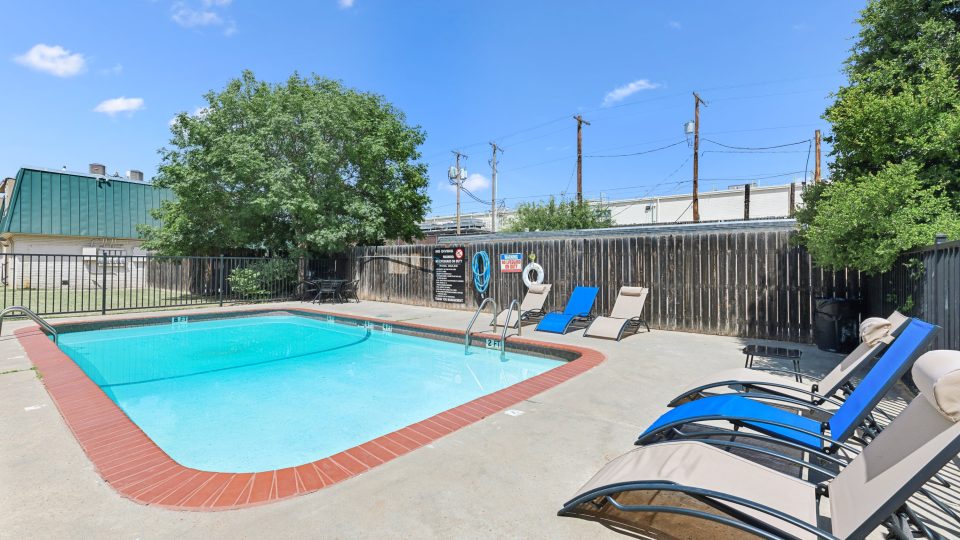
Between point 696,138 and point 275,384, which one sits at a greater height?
point 696,138

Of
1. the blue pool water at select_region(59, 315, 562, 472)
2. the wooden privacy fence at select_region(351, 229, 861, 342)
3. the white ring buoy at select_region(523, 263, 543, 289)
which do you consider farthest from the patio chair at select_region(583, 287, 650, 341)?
the white ring buoy at select_region(523, 263, 543, 289)

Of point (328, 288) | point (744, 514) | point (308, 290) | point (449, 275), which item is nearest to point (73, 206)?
point (308, 290)

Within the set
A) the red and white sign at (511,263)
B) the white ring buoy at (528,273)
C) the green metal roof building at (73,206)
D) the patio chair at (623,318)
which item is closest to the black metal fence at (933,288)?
the patio chair at (623,318)

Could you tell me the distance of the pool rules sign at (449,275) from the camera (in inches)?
484

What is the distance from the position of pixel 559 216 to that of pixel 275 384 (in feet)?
69.9

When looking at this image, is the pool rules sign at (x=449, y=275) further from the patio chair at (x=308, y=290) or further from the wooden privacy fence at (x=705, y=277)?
the patio chair at (x=308, y=290)

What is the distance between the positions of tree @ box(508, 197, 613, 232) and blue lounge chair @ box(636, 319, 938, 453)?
21967mm

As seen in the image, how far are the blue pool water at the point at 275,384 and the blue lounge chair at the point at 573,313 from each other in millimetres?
1193

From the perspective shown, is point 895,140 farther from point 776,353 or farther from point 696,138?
point 696,138

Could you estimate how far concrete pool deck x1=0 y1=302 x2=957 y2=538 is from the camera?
6.74ft

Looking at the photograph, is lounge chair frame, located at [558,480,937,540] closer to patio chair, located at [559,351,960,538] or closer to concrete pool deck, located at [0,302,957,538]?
patio chair, located at [559,351,960,538]

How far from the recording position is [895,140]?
4.74 meters

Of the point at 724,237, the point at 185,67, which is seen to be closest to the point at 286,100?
the point at 185,67

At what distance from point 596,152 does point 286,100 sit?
17885 millimetres
